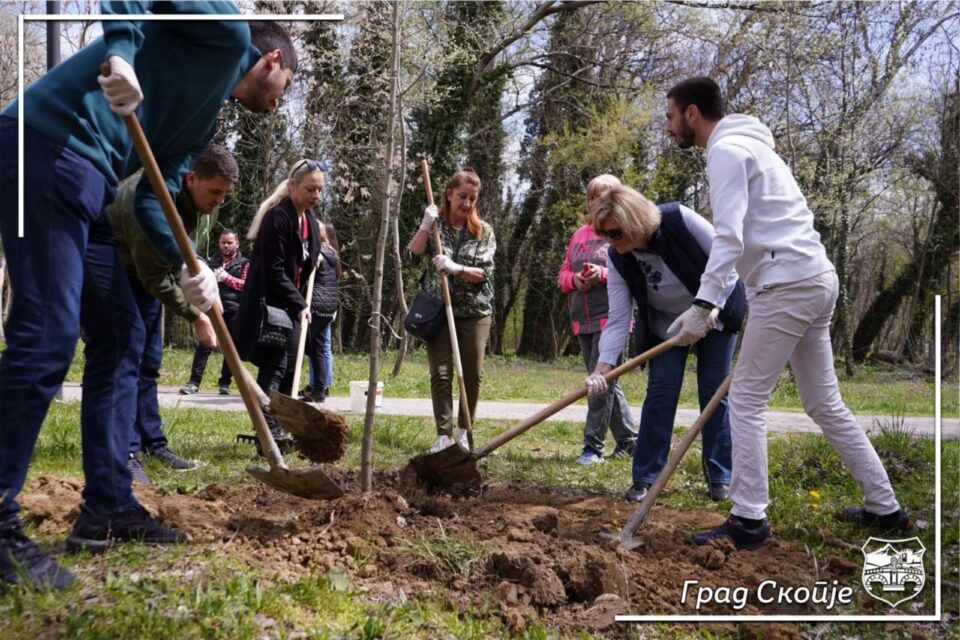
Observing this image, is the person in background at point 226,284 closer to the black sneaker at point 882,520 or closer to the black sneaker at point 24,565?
the black sneaker at point 24,565

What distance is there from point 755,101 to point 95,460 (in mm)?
14969

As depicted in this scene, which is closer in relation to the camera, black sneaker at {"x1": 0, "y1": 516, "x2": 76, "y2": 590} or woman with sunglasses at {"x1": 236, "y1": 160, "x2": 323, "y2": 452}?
black sneaker at {"x1": 0, "y1": 516, "x2": 76, "y2": 590}

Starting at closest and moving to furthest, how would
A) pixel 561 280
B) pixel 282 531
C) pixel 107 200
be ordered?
pixel 107 200 → pixel 282 531 → pixel 561 280

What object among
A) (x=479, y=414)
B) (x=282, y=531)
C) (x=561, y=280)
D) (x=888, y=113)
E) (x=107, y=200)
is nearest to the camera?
(x=107, y=200)

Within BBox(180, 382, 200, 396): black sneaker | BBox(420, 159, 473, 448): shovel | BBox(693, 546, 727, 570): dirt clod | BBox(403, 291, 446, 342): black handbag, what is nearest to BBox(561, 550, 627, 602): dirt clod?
BBox(693, 546, 727, 570): dirt clod

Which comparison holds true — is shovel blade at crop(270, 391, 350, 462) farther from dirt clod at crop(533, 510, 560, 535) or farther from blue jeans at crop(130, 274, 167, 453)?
dirt clod at crop(533, 510, 560, 535)

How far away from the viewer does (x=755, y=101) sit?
15.4 meters

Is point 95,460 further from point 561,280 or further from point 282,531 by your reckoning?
point 561,280

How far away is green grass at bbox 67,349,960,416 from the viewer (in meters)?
10.1

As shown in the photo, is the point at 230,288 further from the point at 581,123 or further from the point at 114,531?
the point at 581,123

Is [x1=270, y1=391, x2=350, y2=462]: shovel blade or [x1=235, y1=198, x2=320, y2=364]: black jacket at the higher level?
[x1=235, y1=198, x2=320, y2=364]: black jacket

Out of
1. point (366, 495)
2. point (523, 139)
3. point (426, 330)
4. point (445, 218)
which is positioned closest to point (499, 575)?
point (366, 495)

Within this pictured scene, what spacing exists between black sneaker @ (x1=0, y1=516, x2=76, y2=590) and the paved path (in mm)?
4797

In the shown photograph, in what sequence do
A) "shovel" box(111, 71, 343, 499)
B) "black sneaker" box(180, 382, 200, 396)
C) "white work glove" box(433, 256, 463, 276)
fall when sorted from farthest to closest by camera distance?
"black sneaker" box(180, 382, 200, 396)
"white work glove" box(433, 256, 463, 276)
"shovel" box(111, 71, 343, 499)
